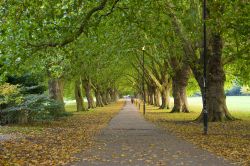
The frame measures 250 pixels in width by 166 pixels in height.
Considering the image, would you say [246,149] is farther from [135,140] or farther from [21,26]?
[21,26]

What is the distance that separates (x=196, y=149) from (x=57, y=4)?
7999mm

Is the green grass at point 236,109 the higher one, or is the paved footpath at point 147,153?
the green grass at point 236,109

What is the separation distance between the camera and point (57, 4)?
17.0 metres

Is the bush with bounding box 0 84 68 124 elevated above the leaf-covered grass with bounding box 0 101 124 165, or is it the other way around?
the bush with bounding box 0 84 68 124

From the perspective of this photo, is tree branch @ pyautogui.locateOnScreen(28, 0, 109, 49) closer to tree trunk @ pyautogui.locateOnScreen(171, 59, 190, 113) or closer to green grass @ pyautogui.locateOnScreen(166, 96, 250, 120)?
green grass @ pyautogui.locateOnScreen(166, 96, 250, 120)

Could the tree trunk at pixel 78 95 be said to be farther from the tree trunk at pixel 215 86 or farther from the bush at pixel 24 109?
the tree trunk at pixel 215 86

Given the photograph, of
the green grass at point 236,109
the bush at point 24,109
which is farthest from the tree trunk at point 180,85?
the bush at point 24,109

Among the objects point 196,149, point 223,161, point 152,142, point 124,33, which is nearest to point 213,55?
point 124,33

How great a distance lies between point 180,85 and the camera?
42.3 metres

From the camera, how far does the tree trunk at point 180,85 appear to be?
41.3 meters

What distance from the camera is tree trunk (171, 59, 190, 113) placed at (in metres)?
41.3

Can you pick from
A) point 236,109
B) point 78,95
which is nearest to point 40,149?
point 78,95

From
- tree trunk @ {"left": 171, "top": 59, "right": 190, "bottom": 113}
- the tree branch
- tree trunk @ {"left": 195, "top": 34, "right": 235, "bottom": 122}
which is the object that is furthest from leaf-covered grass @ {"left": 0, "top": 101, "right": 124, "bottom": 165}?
tree trunk @ {"left": 171, "top": 59, "right": 190, "bottom": 113}

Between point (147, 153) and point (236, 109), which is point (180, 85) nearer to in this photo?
point (236, 109)
